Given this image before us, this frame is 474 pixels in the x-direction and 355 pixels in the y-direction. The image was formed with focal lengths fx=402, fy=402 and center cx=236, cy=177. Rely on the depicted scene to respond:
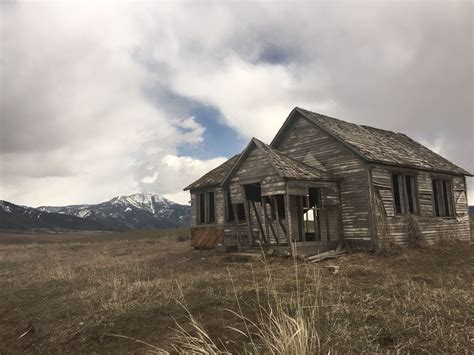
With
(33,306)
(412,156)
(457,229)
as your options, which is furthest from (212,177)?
(33,306)

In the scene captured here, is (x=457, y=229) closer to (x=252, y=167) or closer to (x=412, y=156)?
(x=412, y=156)

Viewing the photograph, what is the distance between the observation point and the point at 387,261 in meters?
15.2

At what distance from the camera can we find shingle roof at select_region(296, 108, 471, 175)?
1853 cm

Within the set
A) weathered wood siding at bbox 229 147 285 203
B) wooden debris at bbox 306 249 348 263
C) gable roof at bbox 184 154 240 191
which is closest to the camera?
wooden debris at bbox 306 249 348 263

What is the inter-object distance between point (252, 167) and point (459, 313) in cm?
1186

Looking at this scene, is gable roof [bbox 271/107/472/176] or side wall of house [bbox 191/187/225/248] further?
side wall of house [bbox 191/187/225/248]

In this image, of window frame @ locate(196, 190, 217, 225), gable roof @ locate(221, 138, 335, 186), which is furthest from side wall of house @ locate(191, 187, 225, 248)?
gable roof @ locate(221, 138, 335, 186)

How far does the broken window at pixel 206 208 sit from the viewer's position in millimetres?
25344

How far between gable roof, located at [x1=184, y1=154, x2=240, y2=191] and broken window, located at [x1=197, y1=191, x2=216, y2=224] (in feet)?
2.35

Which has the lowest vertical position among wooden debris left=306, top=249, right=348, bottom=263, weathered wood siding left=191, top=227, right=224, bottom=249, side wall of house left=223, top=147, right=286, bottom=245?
wooden debris left=306, top=249, right=348, bottom=263

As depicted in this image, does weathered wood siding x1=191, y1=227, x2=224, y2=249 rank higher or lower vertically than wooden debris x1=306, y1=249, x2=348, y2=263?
higher

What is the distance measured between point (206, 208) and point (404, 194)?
11.8 metres

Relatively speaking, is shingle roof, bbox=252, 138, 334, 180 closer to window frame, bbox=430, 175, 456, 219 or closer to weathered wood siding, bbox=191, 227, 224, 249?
window frame, bbox=430, 175, 456, 219

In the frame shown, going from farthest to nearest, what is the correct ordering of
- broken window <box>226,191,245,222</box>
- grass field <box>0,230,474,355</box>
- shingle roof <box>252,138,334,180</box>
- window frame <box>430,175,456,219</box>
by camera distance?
1. broken window <box>226,191,245,222</box>
2. window frame <box>430,175,456,219</box>
3. shingle roof <box>252,138,334,180</box>
4. grass field <box>0,230,474,355</box>
